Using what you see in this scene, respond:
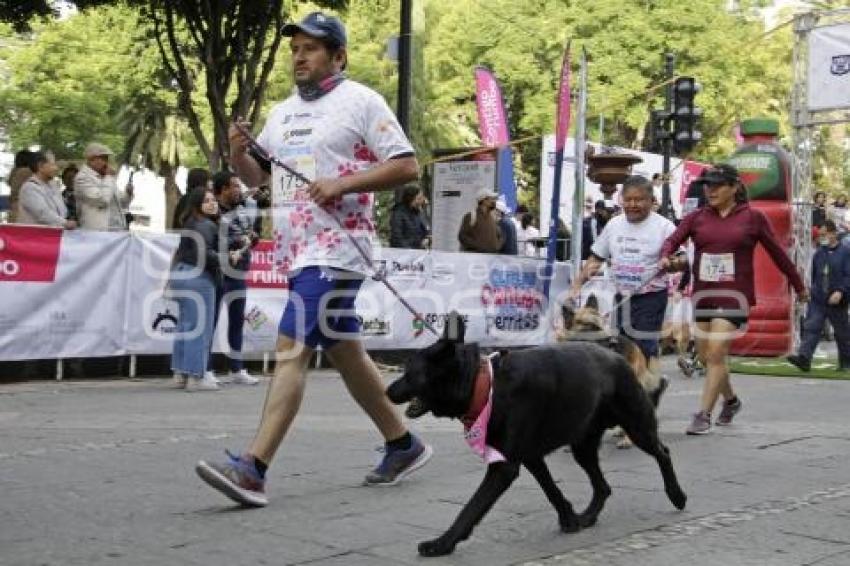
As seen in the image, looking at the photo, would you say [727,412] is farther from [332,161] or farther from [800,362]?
[800,362]

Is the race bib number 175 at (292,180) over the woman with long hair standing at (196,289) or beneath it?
over

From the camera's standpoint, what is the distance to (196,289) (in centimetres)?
996

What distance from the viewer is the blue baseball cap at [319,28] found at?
498cm

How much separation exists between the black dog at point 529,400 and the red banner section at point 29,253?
6.54 metres

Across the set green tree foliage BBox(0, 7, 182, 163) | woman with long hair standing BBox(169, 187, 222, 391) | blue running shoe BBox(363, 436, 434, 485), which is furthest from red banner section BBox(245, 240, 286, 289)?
green tree foliage BBox(0, 7, 182, 163)

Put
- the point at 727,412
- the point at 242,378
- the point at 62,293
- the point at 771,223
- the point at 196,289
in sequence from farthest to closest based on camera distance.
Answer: the point at 771,223 → the point at 242,378 → the point at 62,293 → the point at 196,289 → the point at 727,412

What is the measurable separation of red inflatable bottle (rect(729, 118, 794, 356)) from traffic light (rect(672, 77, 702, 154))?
1525 millimetres

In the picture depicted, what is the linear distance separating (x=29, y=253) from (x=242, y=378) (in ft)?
7.43

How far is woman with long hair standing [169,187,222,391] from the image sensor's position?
32.4ft

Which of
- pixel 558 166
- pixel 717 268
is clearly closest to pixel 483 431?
pixel 717 268

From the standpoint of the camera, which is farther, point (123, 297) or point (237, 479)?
point (123, 297)

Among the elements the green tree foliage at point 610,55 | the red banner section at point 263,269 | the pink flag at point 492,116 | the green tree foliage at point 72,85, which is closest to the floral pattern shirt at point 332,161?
the red banner section at point 263,269

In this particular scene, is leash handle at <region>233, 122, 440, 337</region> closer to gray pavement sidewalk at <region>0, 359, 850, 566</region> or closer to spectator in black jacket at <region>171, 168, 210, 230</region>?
gray pavement sidewalk at <region>0, 359, 850, 566</region>

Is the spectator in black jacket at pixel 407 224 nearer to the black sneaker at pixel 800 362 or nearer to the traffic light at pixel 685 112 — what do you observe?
the black sneaker at pixel 800 362
